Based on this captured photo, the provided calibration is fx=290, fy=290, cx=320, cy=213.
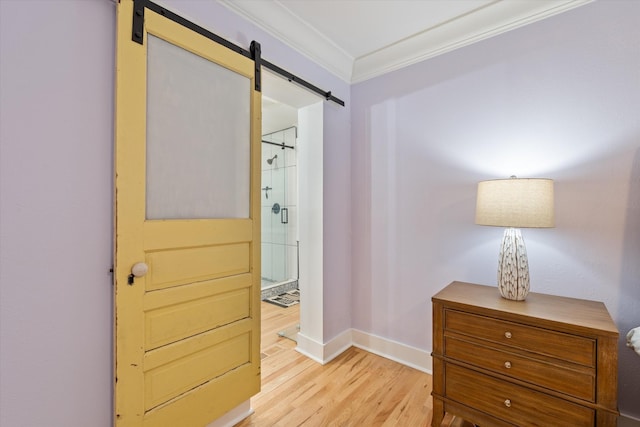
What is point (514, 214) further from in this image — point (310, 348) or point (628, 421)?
point (310, 348)

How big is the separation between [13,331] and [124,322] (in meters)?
0.33

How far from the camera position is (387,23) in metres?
2.01

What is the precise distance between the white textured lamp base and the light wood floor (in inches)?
32.7

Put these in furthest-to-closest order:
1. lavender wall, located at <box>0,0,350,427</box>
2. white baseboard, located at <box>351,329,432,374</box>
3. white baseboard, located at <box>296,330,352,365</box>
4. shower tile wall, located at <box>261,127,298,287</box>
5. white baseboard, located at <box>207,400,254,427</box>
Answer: shower tile wall, located at <box>261,127,298,287</box>, white baseboard, located at <box>296,330,352,365</box>, white baseboard, located at <box>351,329,432,374</box>, white baseboard, located at <box>207,400,254,427</box>, lavender wall, located at <box>0,0,350,427</box>

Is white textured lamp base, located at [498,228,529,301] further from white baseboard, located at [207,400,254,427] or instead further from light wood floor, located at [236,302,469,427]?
white baseboard, located at [207,400,254,427]

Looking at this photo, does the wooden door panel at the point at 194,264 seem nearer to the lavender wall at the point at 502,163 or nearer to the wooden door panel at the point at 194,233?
the wooden door panel at the point at 194,233

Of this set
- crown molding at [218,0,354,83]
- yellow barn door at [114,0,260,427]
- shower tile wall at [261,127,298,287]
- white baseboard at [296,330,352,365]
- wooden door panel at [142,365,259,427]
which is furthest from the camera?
shower tile wall at [261,127,298,287]

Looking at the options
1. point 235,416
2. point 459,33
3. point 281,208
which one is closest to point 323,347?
point 235,416

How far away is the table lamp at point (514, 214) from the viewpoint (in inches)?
58.3

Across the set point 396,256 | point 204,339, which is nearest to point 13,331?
point 204,339

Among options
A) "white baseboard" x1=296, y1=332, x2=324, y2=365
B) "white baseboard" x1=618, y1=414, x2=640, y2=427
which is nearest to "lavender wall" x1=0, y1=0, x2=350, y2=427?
"white baseboard" x1=296, y1=332, x2=324, y2=365

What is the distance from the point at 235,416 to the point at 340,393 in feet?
2.21

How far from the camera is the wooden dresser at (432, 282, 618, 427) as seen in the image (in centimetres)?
123

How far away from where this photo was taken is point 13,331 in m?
1.03
